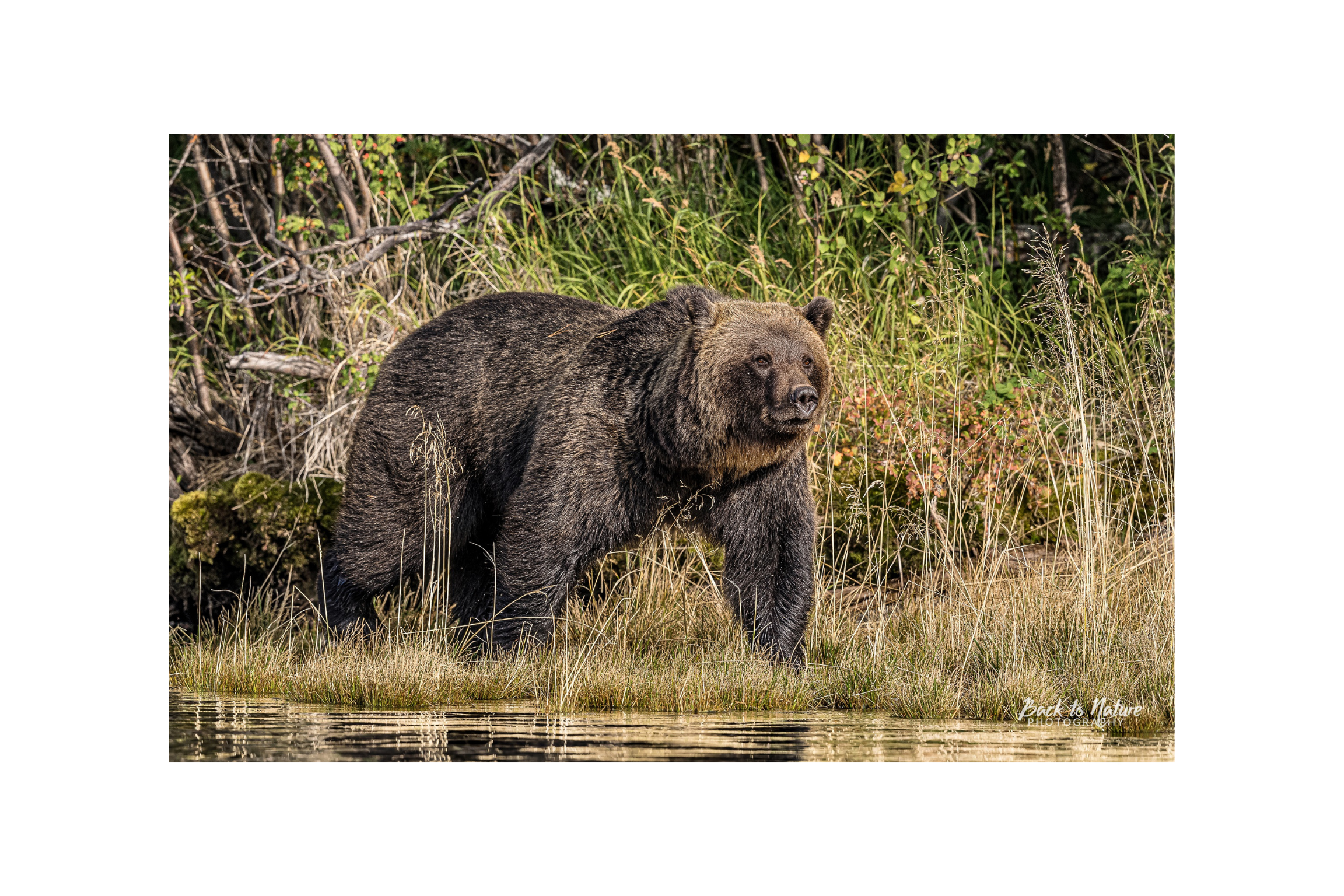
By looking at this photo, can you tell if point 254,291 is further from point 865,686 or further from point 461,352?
point 865,686

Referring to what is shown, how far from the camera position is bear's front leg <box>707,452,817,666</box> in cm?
724

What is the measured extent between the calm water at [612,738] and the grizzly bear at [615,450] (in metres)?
1.11

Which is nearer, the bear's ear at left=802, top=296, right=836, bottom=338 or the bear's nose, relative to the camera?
the bear's nose

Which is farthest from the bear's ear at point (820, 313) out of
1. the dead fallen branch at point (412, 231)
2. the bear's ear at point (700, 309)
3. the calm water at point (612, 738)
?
the dead fallen branch at point (412, 231)

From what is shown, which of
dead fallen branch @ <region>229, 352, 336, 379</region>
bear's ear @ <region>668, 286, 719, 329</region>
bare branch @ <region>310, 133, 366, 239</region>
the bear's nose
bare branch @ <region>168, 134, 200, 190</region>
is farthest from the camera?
bare branch @ <region>310, 133, 366, 239</region>

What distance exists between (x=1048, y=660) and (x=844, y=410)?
2.82 m

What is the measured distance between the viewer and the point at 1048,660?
6730 millimetres

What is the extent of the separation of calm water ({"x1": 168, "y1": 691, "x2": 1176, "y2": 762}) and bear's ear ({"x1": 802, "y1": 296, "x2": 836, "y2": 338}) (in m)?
2.08

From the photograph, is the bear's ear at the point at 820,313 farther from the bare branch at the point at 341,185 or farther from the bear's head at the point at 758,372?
the bare branch at the point at 341,185

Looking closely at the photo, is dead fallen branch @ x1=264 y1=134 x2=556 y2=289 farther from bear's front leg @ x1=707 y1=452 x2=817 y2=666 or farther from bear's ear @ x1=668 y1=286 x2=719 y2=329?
bear's front leg @ x1=707 y1=452 x2=817 y2=666

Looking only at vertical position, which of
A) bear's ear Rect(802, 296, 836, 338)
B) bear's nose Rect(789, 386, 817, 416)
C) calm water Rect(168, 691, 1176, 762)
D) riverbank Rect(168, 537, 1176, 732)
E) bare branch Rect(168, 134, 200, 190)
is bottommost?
calm water Rect(168, 691, 1176, 762)

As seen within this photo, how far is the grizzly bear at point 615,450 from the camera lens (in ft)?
22.9

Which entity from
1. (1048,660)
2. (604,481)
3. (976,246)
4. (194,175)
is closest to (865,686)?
(1048,660)

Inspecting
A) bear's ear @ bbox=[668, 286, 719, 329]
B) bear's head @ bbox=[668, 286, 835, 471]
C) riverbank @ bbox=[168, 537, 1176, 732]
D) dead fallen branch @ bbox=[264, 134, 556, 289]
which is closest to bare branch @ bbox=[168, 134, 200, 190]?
dead fallen branch @ bbox=[264, 134, 556, 289]
